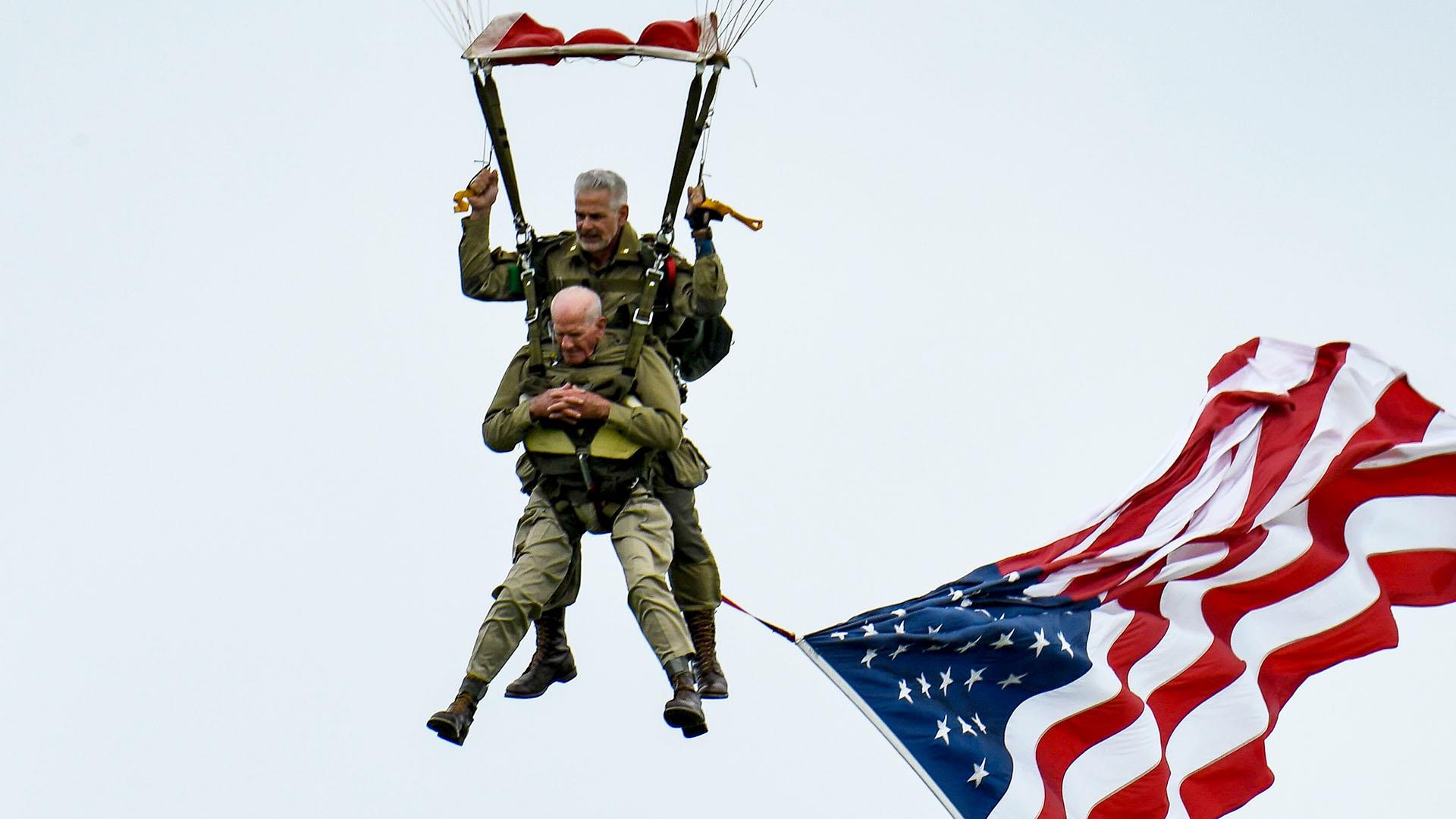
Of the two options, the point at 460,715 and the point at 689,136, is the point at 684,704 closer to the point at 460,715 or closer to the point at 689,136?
the point at 460,715

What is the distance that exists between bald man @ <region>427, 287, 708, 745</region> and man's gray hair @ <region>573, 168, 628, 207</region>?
55 centimetres

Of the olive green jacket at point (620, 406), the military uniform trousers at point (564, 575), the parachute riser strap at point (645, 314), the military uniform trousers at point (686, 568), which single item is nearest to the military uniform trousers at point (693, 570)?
the military uniform trousers at point (686, 568)

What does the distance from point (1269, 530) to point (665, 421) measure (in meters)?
4.17

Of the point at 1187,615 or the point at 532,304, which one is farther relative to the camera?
the point at 1187,615

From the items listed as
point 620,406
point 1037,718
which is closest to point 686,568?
point 620,406

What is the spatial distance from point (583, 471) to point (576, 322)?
0.75 meters

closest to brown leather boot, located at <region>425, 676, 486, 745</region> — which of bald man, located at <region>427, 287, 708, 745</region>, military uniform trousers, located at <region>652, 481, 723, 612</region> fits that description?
bald man, located at <region>427, 287, 708, 745</region>

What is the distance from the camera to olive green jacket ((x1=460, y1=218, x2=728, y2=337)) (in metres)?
12.4

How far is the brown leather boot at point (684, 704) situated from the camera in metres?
11.5

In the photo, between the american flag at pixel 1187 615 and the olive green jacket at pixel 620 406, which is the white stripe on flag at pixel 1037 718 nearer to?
the american flag at pixel 1187 615

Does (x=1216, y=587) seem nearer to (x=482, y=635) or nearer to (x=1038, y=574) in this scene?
(x=1038, y=574)

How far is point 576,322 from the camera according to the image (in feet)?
39.5

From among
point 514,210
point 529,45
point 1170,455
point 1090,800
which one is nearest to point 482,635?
point 514,210

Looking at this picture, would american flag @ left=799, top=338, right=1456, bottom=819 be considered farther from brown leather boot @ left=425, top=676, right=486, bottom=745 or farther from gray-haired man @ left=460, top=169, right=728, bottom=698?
brown leather boot @ left=425, top=676, right=486, bottom=745
